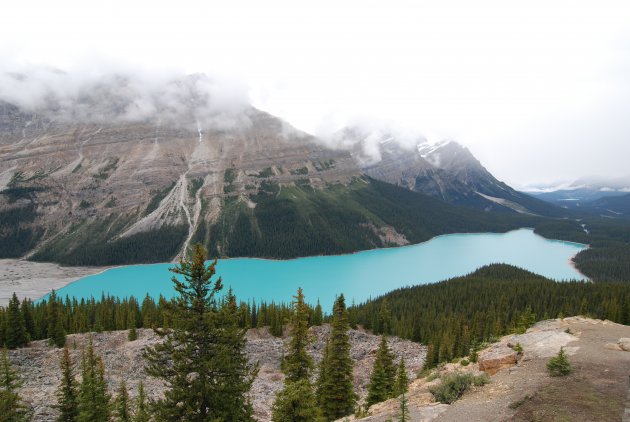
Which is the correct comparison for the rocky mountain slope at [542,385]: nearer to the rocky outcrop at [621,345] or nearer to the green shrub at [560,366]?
the rocky outcrop at [621,345]

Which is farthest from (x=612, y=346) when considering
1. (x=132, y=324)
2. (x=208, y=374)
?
(x=132, y=324)

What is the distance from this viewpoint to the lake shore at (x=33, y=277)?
12739cm

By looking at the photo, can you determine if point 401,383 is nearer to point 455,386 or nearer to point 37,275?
point 455,386

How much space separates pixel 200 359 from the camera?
15.1 metres

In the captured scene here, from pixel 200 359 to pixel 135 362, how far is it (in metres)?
35.5

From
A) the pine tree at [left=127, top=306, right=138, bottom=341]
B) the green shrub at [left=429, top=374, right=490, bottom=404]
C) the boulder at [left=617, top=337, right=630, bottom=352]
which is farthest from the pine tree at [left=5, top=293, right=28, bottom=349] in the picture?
the boulder at [left=617, top=337, right=630, bottom=352]

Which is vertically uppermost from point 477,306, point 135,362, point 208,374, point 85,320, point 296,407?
point 208,374

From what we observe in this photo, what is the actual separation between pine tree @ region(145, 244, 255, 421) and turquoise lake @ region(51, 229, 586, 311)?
91.0 m

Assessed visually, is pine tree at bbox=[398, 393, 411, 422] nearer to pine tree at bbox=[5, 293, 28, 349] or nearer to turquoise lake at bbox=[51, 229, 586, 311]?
pine tree at bbox=[5, 293, 28, 349]

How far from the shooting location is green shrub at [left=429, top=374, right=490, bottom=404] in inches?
685

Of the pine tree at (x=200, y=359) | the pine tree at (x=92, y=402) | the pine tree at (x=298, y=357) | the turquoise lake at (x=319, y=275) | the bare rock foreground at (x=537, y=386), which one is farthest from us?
the turquoise lake at (x=319, y=275)

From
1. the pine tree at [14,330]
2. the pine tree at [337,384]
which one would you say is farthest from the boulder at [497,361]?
the pine tree at [14,330]

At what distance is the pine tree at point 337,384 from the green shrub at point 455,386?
41.3 ft

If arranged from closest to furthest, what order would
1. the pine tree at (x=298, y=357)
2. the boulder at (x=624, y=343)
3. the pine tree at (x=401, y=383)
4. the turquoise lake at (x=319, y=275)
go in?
the boulder at (x=624, y=343), the pine tree at (x=401, y=383), the pine tree at (x=298, y=357), the turquoise lake at (x=319, y=275)
